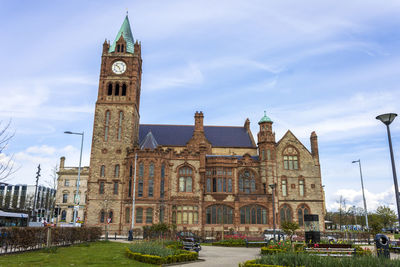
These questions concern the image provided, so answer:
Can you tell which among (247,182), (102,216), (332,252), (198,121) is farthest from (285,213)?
(332,252)

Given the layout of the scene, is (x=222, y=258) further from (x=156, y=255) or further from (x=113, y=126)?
(x=113, y=126)

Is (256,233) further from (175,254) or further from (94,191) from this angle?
(175,254)

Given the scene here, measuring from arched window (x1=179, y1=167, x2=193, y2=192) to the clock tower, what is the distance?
29.1 feet

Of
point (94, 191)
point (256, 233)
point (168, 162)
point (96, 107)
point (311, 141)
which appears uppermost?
point (96, 107)

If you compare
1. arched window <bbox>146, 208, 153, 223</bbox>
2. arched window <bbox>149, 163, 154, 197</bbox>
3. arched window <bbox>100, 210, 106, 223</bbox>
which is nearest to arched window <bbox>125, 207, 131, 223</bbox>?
arched window <bbox>146, 208, 153, 223</bbox>

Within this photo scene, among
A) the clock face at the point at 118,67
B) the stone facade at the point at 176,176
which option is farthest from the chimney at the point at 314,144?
the clock face at the point at 118,67

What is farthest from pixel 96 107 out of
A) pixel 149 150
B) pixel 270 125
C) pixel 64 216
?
pixel 64 216

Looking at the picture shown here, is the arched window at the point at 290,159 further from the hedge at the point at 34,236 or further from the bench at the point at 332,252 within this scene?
the bench at the point at 332,252

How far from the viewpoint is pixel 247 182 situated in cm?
5297

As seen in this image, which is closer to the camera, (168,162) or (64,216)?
(168,162)

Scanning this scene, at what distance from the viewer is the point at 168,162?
1943 inches

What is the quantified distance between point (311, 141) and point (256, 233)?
19.9m

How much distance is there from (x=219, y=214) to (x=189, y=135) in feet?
60.5

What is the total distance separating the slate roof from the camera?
198ft
